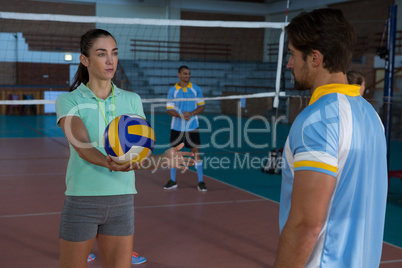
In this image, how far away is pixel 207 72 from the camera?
76.0 feet

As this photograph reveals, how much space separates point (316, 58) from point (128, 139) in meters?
1.11

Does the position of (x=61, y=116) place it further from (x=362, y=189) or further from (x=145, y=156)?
(x=362, y=189)

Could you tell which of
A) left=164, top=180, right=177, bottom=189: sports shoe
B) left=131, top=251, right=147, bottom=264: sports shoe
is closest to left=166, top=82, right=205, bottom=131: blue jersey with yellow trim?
left=164, top=180, right=177, bottom=189: sports shoe

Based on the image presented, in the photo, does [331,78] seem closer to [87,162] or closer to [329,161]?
[329,161]

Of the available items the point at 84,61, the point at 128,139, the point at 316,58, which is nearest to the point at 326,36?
the point at 316,58

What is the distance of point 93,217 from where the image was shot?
7.01ft

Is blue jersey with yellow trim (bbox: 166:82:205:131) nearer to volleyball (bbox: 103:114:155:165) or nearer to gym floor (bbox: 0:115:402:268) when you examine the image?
gym floor (bbox: 0:115:402:268)

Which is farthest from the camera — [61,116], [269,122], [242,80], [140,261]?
[242,80]

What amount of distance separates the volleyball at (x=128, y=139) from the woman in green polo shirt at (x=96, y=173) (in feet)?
Result: 0.16

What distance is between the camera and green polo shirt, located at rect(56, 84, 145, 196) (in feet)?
7.10

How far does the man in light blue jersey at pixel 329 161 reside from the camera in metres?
1.26

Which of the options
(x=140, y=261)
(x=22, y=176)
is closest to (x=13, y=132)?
(x=22, y=176)

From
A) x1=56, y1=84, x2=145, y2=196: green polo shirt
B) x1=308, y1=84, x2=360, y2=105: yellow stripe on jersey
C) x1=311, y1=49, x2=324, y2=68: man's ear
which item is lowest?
x1=56, y1=84, x2=145, y2=196: green polo shirt

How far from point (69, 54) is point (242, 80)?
8.47 metres
